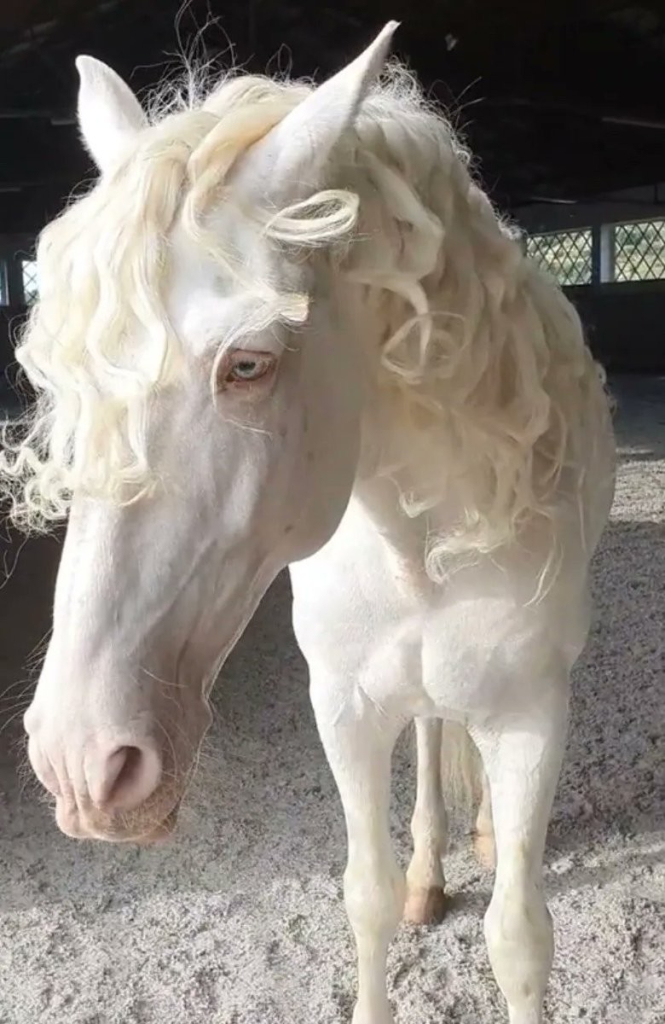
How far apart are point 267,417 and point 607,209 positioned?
15.3 meters

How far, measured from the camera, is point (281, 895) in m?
1.91

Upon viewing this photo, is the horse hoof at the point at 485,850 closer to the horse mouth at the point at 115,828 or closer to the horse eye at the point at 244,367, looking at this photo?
the horse mouth at the point at 115,828

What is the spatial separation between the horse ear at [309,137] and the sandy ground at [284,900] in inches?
32.4

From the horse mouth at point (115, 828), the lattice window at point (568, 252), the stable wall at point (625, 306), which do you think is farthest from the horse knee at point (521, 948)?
the lattice window at point (568, 252)

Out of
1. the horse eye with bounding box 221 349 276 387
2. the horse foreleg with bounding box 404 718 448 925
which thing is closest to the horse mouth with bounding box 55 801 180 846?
the horse eye with bounding box 221 349 276 387

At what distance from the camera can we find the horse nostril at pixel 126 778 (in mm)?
754

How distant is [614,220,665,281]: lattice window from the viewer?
47.7ft

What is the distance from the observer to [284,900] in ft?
6.23

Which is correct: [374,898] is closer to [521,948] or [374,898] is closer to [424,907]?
[521,948]

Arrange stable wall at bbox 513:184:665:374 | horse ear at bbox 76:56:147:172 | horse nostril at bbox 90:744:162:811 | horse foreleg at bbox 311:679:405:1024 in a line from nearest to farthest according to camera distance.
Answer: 1. horse nostril at bbox 90:744:162:811
2. horse ear at bbox 76:56:147:172
3. horse foreleg at bbox 311:679:405:1024
4. stable wall at bbox 513:184:665:374

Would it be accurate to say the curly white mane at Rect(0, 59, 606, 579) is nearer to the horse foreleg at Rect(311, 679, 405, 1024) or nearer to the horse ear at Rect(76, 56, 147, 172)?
the horse ear at Rect(76, 56, 147, 172)

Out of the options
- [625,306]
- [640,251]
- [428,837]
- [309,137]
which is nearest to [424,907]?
[428,837]

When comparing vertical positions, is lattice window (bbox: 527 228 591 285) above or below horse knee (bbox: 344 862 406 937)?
below

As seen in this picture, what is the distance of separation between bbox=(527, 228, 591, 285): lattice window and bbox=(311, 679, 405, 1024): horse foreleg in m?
14.7
